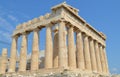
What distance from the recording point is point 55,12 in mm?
38844

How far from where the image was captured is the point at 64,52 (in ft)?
114

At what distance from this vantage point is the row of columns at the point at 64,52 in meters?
35.8

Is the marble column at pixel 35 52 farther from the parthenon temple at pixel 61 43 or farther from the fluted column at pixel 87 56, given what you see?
the fluted column at pixel 87 56

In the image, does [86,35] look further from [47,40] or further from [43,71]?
[43,71]

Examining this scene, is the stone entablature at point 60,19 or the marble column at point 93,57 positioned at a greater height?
the stone entablature at point 60,19

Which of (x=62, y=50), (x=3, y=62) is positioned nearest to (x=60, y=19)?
(x=62, y=50)

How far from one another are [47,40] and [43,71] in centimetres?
641

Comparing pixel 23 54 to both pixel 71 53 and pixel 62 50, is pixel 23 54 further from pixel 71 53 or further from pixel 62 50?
pixel 62 50

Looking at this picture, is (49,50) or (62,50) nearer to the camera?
(62,50)

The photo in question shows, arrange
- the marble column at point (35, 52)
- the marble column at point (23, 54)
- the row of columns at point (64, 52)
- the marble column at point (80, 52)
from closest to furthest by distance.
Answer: the row of columns at point (64, 52)
the marble column at point (35, 52)
the marble column at point (80, 52)
the marble column at point (23, 54)

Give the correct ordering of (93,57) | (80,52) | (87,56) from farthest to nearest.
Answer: (93,57) → (87,56) → (80,52)

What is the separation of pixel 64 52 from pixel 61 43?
5.52ft

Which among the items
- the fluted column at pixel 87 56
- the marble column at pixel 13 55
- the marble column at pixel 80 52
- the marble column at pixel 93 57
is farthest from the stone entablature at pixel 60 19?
the fluted column at pixel 87 56

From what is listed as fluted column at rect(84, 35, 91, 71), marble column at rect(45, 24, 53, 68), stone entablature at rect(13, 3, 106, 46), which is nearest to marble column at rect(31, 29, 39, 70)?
stone entablature at rect(13, 3, 106, 46)
